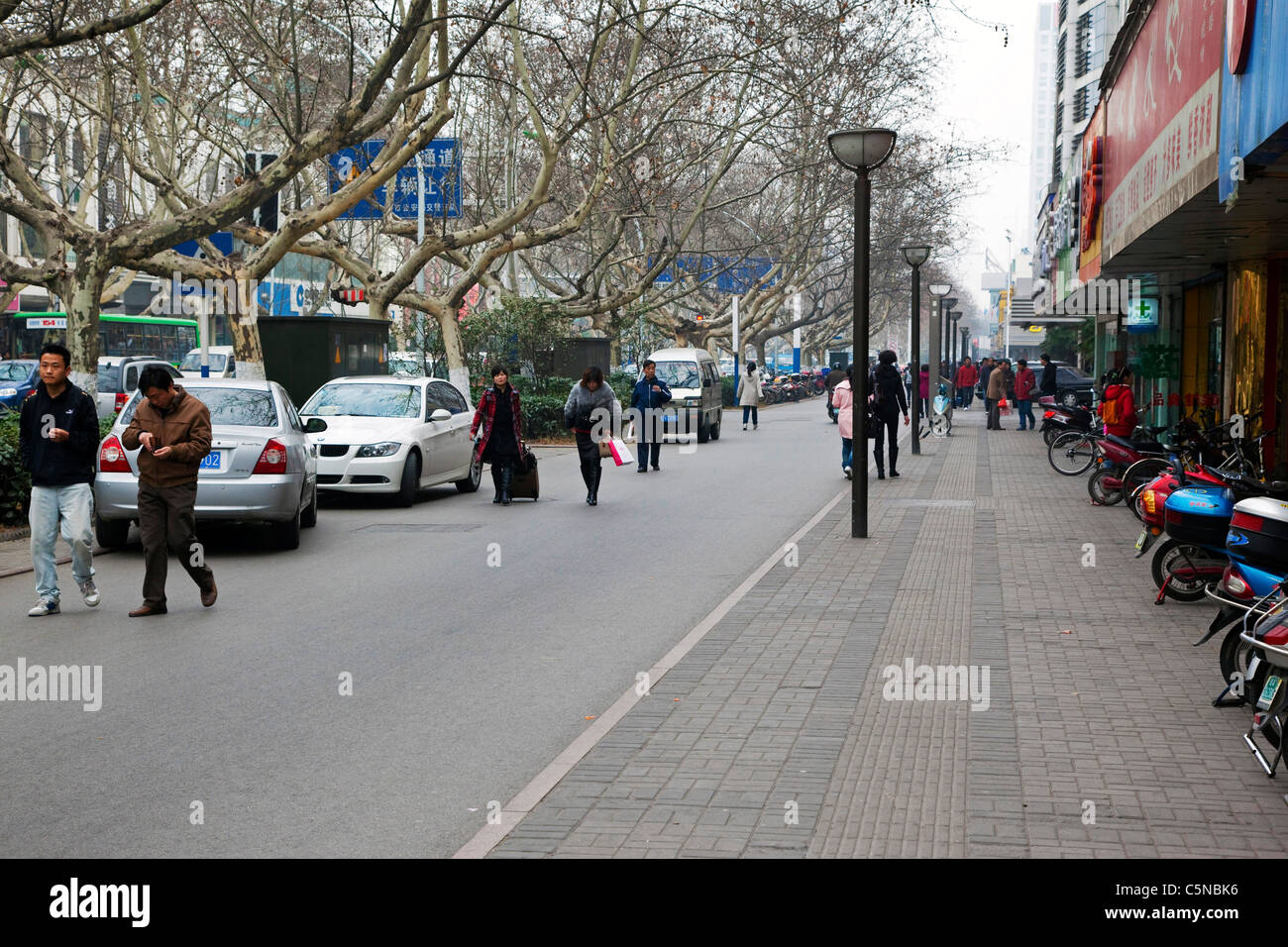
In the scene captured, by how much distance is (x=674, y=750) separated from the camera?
6.33m

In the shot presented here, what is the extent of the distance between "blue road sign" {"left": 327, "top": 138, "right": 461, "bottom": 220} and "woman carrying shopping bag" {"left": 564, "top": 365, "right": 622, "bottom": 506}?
955cm

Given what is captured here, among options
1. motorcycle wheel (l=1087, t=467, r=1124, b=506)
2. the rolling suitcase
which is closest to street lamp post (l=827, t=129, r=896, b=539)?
motorcycle wheel (l=1087, t=467, r=1124, b=506)

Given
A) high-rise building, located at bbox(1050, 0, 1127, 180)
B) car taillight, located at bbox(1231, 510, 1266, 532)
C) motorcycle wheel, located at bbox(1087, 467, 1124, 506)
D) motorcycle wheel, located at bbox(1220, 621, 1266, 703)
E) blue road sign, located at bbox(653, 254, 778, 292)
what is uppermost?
high-rise building, located at bbox(1050, 0, 1127, 180)

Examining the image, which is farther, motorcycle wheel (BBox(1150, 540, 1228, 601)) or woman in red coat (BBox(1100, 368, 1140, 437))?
woman in red coat (BBox(1100, 368, 1140, 437))

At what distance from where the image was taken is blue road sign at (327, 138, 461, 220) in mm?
27969

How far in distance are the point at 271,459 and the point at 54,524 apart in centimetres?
341

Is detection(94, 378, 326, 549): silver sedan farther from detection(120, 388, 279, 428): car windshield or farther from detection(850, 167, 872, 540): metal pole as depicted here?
detection(850, 167, 872, 540): metal pole

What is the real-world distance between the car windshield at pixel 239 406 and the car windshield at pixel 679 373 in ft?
63.9

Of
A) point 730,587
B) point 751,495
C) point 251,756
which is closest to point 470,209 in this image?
point 751,495

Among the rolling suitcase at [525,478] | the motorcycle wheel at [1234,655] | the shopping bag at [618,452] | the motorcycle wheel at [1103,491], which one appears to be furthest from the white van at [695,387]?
the motorcycle wheel at [1234,655]

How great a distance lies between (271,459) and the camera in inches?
519

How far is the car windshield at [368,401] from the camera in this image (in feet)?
59.4
